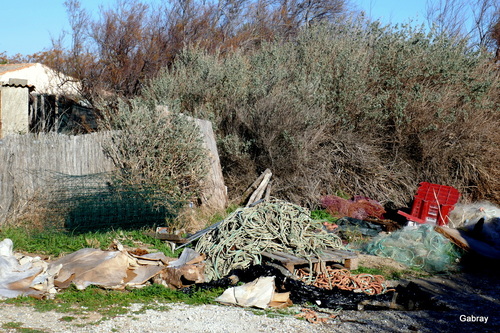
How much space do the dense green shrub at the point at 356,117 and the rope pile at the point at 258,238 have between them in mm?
3946

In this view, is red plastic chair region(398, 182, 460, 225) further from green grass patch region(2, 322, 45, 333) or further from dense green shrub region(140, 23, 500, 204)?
green grass patch region(2, 322, 45, 333)

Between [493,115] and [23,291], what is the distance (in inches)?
450

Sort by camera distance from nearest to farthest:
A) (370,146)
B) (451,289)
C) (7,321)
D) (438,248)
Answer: (7,321)
(451,289)
(438,248)
(370,146)

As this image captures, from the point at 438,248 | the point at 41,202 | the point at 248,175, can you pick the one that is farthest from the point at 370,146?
the point at 41,202

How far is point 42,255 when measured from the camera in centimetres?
710

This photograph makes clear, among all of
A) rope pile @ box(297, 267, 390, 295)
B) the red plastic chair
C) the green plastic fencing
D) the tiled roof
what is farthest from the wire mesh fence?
the tiled roof

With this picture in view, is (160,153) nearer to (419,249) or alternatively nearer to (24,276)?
(24,276)

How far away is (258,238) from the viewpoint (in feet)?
23.8

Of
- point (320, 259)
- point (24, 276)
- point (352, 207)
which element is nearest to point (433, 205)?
point (352, 207)

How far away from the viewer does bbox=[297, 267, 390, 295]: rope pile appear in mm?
6609

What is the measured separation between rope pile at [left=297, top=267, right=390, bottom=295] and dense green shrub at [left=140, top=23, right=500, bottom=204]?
479 cm

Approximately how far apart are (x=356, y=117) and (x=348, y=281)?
265 inches

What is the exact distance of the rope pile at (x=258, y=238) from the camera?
699 cm

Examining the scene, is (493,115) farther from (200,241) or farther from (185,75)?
(200,241)
